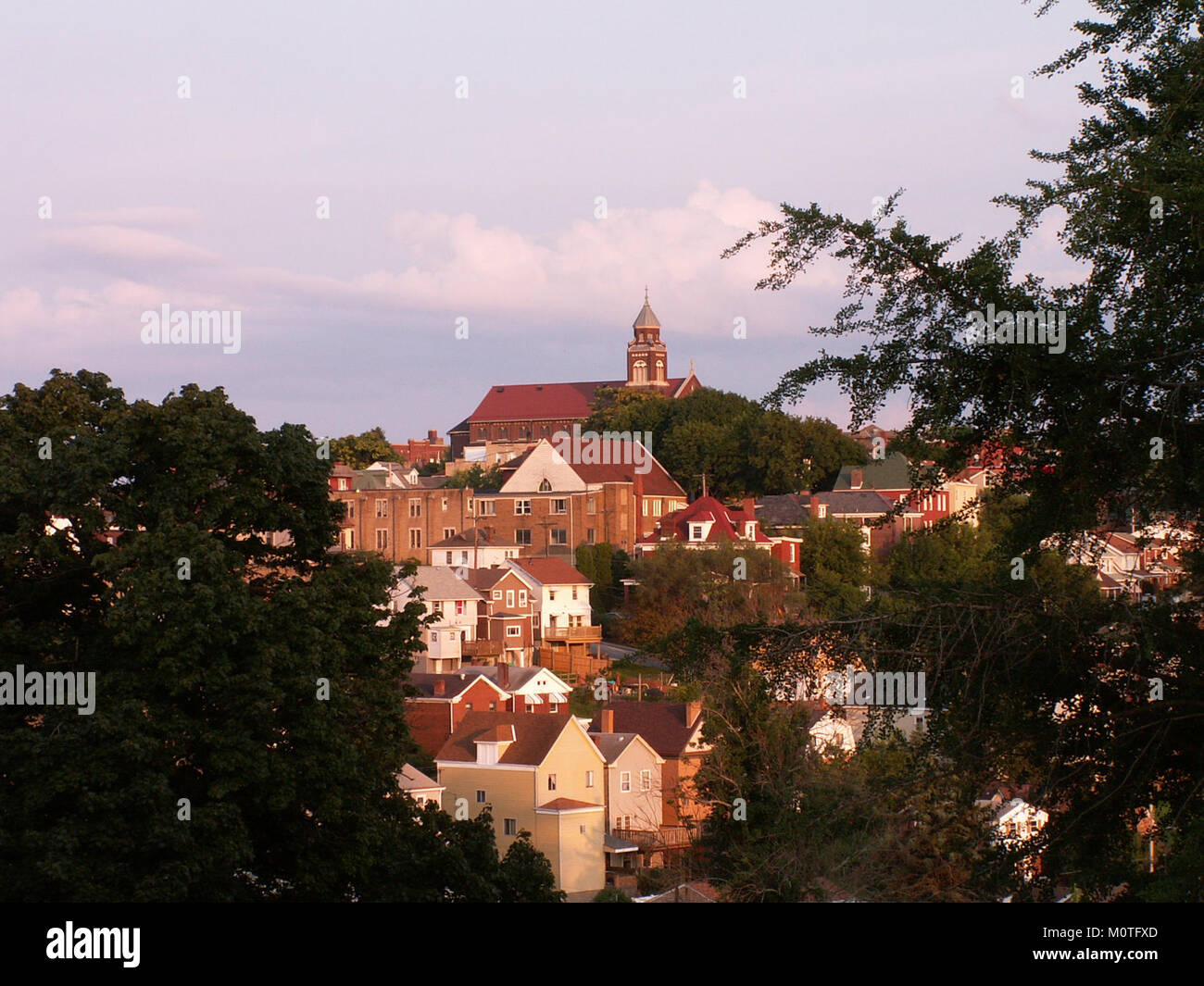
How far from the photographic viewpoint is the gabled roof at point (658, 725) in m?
51.9

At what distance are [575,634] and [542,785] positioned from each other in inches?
1286

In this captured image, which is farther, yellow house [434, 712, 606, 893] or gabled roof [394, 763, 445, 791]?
yellow house [434, 712, 606, 893]

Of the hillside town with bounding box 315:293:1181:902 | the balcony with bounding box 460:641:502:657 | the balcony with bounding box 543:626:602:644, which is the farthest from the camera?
the balcony with bounding box 543:626:602:644

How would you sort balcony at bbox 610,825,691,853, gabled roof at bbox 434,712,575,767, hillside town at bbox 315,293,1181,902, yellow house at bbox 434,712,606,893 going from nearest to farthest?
hillside town at bbox 315,293,1181,902 < yellow house at bbox 434,712,606,893 < balcony at bbox 610,825,691,853 < gabled roof at bbox 434,712,575,767

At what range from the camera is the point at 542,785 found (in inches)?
1789

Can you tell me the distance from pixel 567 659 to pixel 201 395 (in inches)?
2063

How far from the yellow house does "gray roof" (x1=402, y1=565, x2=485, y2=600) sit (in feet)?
92.4

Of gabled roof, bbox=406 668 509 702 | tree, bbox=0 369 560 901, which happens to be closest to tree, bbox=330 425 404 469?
gabled roof, bbox=406 668 509 702

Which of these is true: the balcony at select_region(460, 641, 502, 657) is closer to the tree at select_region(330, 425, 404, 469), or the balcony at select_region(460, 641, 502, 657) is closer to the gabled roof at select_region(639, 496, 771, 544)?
the gabled roof at select_region(639, 496, 771, 544)

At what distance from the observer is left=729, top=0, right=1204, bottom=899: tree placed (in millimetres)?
11508

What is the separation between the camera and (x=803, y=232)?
12.1m

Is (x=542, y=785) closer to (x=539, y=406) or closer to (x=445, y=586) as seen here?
(x=445, y=586)

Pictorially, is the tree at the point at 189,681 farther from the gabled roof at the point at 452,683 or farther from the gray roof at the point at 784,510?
the gray roof at the point at 784,510
